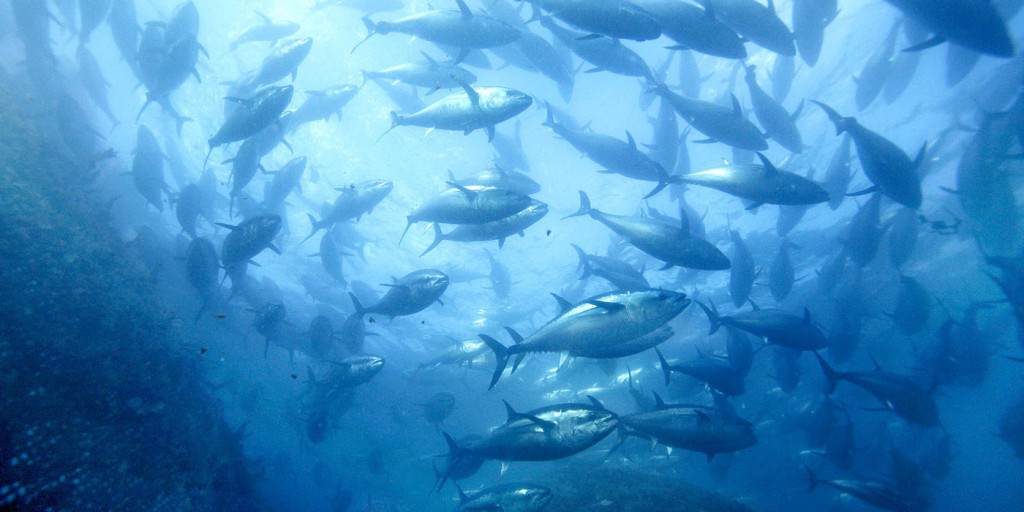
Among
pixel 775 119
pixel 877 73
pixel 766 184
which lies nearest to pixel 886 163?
pixel 766 184

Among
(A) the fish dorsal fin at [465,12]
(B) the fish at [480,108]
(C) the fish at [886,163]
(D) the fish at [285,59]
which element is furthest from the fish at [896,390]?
(D) the fish at [285,59]

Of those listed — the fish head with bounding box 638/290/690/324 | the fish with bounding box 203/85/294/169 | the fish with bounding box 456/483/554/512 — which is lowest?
the fish with bounding box 456/483/554/512

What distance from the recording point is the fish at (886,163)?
4.37 metres

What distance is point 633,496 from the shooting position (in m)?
7.80

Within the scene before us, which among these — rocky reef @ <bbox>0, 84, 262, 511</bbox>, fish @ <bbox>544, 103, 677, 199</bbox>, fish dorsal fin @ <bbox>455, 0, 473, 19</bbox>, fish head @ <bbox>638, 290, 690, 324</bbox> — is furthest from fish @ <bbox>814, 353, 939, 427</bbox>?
rocky reef @ <bbox>0, 84, 262, 511</bbox>

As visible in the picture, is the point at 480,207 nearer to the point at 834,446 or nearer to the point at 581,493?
the point at 581,493

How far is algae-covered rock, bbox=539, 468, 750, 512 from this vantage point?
23.9 ft

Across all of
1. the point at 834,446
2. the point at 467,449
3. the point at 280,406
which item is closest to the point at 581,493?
the point at 467,449

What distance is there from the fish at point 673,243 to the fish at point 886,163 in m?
1.96

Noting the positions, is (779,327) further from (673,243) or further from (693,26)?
(693,26)

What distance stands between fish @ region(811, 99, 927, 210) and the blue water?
2.42 m

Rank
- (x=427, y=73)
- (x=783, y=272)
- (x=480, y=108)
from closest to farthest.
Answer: (x=480, y=108), (x=427, y=73), (x=783, y=272)

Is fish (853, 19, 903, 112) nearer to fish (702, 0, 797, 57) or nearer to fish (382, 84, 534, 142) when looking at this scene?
fish (702, 0, 797, 57)

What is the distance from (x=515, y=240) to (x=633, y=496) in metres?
10.5
